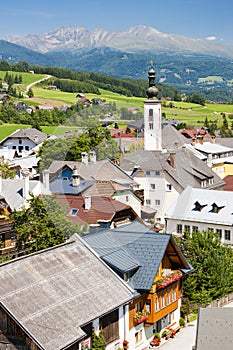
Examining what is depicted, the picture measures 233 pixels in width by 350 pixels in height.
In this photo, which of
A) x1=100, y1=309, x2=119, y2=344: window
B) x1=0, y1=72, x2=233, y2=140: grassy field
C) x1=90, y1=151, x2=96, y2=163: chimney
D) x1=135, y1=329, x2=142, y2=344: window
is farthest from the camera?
x1=135, y1=329, x2=142, y2=344: window

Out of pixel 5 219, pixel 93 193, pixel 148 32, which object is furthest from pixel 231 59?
pixel 5 219

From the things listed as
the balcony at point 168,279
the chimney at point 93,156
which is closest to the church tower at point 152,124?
the chimney at point 93,156

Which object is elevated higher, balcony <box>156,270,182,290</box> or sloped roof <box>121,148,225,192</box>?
sloped roof <box>121,148,225,192</box>

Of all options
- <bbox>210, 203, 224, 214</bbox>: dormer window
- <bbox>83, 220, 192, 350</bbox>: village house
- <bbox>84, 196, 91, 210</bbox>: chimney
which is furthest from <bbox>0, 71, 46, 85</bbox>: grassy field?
<bbox>84, 196, 91, 210</bbox>: chimney

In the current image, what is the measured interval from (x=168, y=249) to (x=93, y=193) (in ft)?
42.7

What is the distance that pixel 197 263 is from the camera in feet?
84.8

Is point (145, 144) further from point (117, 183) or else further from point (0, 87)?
point (0, 87)

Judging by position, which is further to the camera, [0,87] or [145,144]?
[0,87]

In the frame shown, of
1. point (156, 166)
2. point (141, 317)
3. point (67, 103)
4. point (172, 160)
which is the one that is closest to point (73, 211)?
point (156, 166)

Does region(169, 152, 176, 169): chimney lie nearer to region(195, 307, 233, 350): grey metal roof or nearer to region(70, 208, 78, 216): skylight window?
region(70, 208, 78, 216): skylight window

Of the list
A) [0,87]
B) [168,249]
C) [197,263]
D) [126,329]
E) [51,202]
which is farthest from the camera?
[0,87]

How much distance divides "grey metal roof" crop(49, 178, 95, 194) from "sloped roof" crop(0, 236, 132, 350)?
709 cm

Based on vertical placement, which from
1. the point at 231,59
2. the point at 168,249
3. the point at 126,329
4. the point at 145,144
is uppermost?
the point at 231,59

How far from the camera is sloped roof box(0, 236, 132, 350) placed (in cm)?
1652
